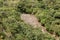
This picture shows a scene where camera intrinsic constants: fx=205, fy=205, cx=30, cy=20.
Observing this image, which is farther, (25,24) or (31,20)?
(31,20)

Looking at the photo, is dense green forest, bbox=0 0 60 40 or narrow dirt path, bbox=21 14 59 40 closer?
dense green forest, bbox=0 0 60 40

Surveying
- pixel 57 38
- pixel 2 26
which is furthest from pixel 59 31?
pixel 2 26

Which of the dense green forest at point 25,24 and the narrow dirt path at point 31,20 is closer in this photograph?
the dense green forest at point 25,24

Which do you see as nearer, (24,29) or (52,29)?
(24,29)

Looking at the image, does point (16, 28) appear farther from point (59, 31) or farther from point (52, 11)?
point (52, 11)

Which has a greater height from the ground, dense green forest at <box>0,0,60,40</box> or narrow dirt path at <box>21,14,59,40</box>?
dense green forest at <box>0,0,60,40</box>

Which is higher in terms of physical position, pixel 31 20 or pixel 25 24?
pixel 25 24

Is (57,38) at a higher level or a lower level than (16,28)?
lower

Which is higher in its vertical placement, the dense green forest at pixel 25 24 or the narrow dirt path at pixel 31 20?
the dense green forest at pixel 25 24
